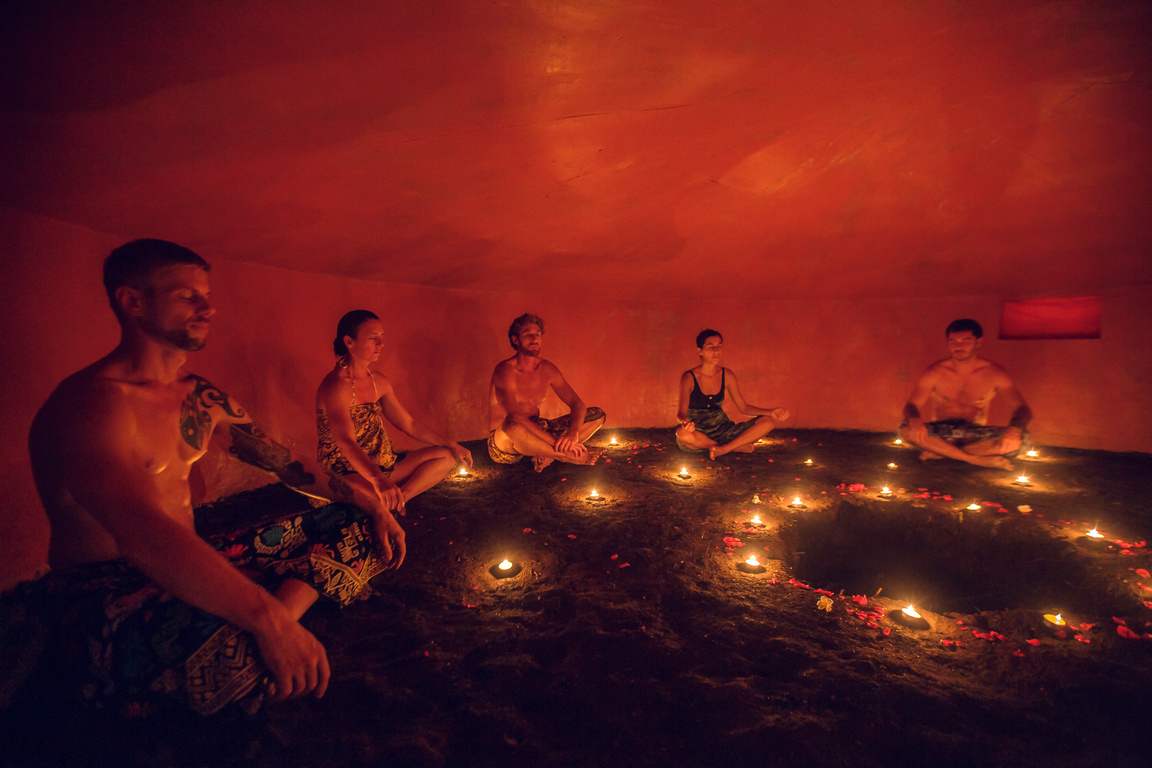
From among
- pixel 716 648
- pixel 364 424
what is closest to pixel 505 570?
pixel 716 648

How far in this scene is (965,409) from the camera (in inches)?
207

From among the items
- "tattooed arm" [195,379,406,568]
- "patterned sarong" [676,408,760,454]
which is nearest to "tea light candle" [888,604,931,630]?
"tattooed arm" [195,379,406,568]

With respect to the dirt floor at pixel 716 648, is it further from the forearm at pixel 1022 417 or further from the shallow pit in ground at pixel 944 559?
the forearm at pixel 1022 417

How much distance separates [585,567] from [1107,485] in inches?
214

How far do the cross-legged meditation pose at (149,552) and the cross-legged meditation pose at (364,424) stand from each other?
4.16 ft

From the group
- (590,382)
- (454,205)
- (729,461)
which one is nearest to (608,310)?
(590,382)

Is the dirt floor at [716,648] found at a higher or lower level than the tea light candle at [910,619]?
lower

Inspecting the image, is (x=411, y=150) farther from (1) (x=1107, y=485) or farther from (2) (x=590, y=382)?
(1) (x=1107, y=485)

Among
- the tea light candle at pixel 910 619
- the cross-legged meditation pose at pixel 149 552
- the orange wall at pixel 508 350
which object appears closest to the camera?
the cross-legged meditation pose at pixel 149 552

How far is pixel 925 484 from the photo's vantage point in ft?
14.7

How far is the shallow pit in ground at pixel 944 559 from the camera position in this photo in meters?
Answer: 3.02

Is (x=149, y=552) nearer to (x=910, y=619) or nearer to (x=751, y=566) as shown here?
(x=751, y=566)

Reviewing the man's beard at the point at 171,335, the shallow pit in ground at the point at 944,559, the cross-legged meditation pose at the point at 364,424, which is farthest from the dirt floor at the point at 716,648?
the man's beard at the point at 171,335

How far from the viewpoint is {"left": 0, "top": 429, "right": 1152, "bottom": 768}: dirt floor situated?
163 cm
